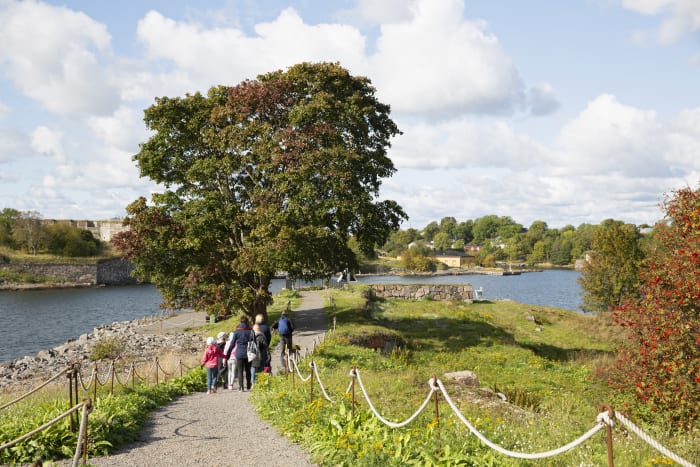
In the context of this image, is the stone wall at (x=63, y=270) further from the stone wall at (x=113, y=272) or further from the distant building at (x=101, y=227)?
the distant building at (x=101, y=227)

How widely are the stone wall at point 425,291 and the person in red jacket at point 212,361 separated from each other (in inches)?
1141

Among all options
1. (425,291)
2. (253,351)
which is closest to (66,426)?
(253,351)

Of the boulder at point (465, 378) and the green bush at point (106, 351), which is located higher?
the boulder at point (465, 378)

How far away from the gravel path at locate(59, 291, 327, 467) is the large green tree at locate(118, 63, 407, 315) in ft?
29.5

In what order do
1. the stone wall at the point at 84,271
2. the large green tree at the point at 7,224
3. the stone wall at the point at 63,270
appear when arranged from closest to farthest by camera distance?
the stone wall at the point at 63,270 → the stone wall at the point at 84,271 → the large green tree at the point at 7,224

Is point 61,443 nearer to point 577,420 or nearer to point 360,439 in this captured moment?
point 360,439

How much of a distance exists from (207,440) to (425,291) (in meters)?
37.4

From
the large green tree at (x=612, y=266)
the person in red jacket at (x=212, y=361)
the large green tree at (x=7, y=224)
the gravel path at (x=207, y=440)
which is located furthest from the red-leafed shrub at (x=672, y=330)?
the large green tree at (x=7, y=224)

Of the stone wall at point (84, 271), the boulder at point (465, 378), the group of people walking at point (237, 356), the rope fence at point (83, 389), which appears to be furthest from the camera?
the stone wall at point (84, 271)

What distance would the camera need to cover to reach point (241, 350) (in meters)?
15.5

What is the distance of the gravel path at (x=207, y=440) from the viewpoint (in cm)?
874

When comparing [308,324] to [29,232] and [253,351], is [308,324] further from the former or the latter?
[29,232]

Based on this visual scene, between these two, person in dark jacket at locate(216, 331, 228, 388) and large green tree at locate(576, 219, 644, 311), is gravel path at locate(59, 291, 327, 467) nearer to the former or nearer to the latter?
person in dark jacket at locate(216, 331, 228, 388)

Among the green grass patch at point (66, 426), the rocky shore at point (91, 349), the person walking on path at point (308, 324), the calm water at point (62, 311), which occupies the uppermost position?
the green grass patch at point (66, 426)
